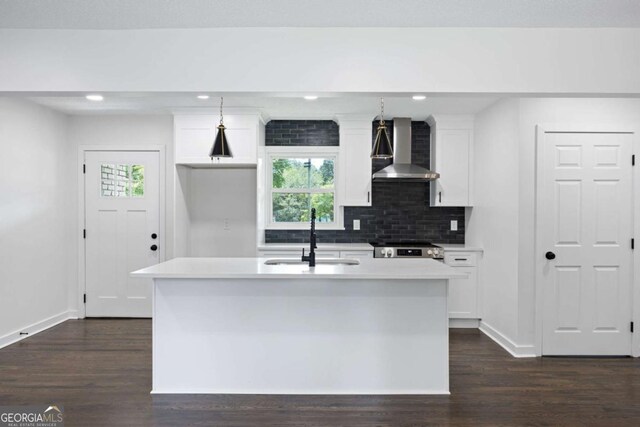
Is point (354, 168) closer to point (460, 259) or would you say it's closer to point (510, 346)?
point (460, 259)

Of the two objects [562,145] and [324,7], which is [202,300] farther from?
[562,145]

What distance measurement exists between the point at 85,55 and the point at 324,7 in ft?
5.19

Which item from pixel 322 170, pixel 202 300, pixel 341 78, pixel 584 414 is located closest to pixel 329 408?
pixel 202 300

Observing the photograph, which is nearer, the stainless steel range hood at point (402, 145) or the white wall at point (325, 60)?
the white wall at point (325, 60)

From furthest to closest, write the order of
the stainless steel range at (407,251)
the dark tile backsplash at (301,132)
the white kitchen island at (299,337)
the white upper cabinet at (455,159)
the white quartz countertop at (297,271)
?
the dark tile backsplash at (301,132) → the white upper cabinet at (455,159) → the stainless steel range at (407,251) → the white kitchen island at (299,337) → the white quartz countertop at (297,271)

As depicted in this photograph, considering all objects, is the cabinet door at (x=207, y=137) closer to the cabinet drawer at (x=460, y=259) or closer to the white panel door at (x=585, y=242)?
the cabinet drawer at (x=460, y=259)

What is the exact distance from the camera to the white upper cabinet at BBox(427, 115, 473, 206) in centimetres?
486

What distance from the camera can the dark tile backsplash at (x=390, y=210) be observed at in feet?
16.9

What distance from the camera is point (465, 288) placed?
458 centimetres

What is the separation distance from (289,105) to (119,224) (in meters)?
2.52

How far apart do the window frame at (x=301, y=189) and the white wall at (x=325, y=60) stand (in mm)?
2415

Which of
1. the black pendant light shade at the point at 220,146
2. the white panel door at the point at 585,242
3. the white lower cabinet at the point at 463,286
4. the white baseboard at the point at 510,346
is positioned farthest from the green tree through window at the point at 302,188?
the white panel door at the point at 585,242

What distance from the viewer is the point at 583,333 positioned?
3.76 metres

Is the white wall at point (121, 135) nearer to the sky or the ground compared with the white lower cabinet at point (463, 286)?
nearer to the sky
